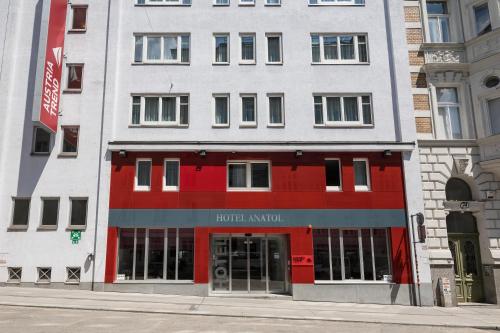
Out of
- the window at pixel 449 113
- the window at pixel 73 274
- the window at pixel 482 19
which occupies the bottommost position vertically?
the window at pixel 73 274

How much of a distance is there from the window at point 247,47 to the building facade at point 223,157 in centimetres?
8

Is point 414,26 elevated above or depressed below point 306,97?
above

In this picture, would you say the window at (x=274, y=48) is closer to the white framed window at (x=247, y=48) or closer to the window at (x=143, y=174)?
the white framed window at (x=247, y=48)

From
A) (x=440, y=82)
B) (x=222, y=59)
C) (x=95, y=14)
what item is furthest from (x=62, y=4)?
(x=440, y=82)

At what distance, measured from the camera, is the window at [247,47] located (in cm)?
1881

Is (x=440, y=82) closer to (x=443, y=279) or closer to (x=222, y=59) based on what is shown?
(x=443, y=279)

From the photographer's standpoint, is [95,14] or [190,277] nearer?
[190,277]

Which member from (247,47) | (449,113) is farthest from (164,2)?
(449,113)

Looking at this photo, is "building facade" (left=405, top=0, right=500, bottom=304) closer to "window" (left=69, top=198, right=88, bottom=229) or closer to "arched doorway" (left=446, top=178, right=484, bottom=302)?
"arched doorway" (left=446, top=178, right=484, bottom=302)

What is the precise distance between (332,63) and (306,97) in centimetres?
209

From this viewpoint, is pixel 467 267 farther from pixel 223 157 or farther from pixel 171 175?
pixel 171 175

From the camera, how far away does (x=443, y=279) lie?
16297mm

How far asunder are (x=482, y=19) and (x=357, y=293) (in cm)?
1340

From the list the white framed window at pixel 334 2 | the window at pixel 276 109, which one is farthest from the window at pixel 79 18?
the white framed window at pixel 334 2
